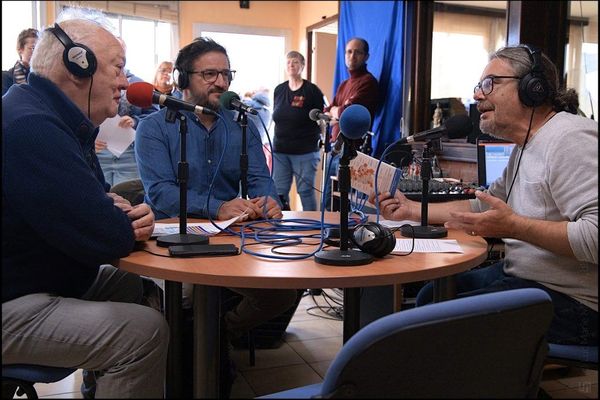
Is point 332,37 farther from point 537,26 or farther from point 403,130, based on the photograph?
point 537,26

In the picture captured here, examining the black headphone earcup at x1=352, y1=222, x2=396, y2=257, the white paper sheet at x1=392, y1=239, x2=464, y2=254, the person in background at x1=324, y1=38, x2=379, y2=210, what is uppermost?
the person in background at x1=324, y1=38, x2=379, y2=210

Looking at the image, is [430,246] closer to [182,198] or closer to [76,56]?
[182,198]

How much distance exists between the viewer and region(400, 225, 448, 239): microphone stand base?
58.8 inches

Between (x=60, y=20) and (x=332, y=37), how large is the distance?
4.95 metres

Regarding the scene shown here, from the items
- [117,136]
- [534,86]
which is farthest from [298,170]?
[534,86]

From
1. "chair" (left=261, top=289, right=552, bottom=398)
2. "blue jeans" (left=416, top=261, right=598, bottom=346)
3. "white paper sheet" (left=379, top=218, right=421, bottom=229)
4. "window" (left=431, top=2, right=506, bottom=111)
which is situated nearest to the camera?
"chair" (left=261, top=289, right=552, bottom=398)

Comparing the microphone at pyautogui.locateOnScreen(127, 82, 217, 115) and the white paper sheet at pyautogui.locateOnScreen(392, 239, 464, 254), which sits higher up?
the microphone at pyautogui.locateOnScreen(127, 82, 217, 115)

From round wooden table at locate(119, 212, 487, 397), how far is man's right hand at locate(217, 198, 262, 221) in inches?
14.4

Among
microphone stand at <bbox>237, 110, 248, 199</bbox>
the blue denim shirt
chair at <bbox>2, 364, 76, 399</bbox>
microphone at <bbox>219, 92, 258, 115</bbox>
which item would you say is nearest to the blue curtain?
the blue denim shirt

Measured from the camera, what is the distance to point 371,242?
3.89 ft

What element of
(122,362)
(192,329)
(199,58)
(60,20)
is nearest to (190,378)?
(122,362)

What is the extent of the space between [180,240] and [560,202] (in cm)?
87

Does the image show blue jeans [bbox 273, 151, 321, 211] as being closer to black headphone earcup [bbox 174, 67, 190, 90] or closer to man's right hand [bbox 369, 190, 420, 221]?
black headphone earcup [bbox 174, 67, 190, 90]

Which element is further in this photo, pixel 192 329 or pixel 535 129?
pixel 535 129
